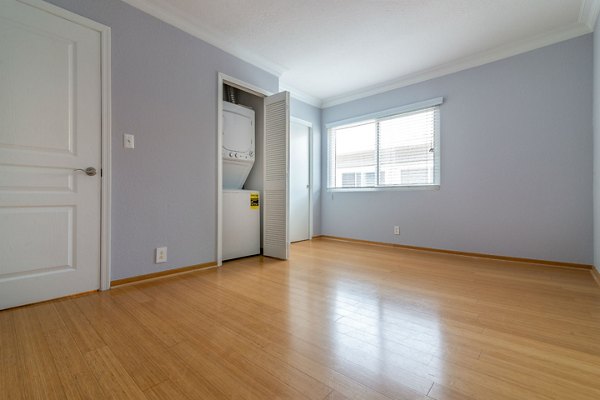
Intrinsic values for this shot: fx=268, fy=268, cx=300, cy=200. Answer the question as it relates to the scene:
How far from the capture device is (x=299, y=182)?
4.48 m

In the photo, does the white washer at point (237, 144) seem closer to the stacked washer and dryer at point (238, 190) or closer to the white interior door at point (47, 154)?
the stacked washer and dryer at point (238, 190)

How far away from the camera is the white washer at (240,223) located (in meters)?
3.04

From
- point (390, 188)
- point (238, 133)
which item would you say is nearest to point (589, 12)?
point (390, 188)

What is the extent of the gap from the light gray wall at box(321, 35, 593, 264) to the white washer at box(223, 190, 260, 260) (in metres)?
2.03

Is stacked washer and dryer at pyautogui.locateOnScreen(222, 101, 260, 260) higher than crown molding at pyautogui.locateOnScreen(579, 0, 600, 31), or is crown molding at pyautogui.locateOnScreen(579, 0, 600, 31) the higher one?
crown molding at pyautogui.locateOnScreen(579, 0, 600, 31)

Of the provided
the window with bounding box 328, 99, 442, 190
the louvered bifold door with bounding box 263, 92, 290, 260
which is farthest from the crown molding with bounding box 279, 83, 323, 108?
the louvered bifold door with bounding box 263, 92, 290, 260

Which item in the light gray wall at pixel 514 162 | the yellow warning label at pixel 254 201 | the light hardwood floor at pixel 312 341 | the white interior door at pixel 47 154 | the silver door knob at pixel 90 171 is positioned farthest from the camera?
the yellow warning label at pixel 254 201

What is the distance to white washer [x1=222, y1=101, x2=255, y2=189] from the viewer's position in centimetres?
310

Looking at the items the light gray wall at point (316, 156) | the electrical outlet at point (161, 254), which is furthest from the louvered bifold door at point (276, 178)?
the light gray wall at point (316, 156)

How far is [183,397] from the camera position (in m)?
0.96

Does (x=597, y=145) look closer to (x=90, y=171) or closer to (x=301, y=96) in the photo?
(x=301, y=96)

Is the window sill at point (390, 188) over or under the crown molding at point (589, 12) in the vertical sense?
under

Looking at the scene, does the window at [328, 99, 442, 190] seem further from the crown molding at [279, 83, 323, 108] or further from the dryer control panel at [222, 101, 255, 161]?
the dryer control panel at [222, 101, 255, 161]

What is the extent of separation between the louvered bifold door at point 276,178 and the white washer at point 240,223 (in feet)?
0.38
